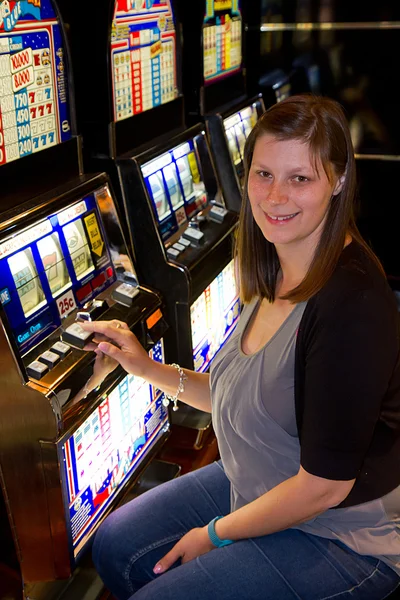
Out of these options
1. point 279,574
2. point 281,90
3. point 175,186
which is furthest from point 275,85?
point 279,574

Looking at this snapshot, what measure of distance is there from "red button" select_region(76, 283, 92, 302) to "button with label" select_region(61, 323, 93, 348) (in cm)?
21

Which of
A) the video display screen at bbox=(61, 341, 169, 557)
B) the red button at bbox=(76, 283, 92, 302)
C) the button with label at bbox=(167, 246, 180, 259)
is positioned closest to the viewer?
the video display screen at bbox=(61, 341, 169, 557)

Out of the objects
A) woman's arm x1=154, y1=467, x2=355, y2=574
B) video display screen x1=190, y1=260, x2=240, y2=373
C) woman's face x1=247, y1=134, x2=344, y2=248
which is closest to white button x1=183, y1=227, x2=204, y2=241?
video display screen x1=190, y1=260, x2=240, y2=373

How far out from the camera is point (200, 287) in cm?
261

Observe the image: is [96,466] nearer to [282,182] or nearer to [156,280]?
[156,280]

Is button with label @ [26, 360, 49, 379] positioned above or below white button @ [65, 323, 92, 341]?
below

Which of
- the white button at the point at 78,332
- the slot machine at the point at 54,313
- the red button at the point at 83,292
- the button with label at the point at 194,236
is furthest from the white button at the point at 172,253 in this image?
the white button at the point at 78,332

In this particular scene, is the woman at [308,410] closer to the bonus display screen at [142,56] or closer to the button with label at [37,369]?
the button with label at [37,369]

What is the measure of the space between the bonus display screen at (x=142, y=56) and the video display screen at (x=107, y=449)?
0.93 m

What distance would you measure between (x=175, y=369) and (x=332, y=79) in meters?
3.03

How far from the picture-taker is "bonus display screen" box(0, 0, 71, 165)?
5.90 feet

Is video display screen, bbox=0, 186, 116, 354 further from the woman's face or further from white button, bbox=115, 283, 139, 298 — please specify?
the woman's face

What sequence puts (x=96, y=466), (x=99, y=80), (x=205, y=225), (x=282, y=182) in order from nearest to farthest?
1. (x=282, y=182)
2. (x=96, y=466)
3. (x=99, y=80)
4. (x=205, y=225)

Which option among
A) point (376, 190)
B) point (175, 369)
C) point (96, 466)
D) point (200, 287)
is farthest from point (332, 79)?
point (96, 466)
